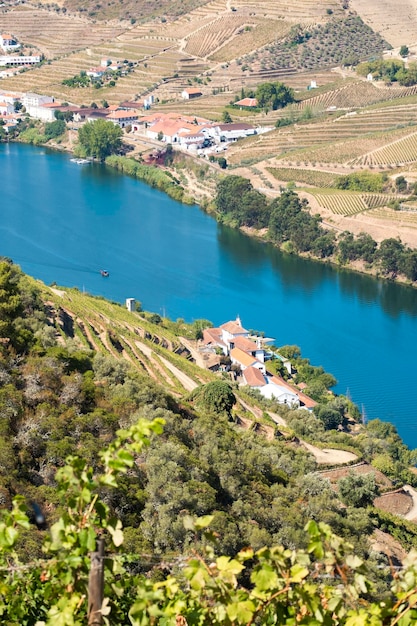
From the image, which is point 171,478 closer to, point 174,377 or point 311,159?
point 174,377

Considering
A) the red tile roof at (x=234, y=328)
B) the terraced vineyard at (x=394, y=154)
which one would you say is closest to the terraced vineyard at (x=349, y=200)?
the terraced vineyard at (x=394, y=154)

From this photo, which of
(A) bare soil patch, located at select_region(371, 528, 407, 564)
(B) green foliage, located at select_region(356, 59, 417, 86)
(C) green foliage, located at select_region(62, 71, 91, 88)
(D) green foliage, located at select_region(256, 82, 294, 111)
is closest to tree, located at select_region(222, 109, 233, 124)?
(D) green foliage, located at select_region(256, 82, 294, 111)

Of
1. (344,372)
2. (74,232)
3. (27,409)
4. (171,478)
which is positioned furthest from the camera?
(74,232)

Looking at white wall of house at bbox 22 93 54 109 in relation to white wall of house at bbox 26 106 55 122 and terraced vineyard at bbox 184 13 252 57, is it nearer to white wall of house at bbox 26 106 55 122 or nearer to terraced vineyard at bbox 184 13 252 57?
white wall of house at bbox 26 106 55 122

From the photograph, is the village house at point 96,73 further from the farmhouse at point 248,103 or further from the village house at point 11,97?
the farmhouse at point 248,103

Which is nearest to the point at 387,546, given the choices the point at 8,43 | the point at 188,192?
the point at 188,192

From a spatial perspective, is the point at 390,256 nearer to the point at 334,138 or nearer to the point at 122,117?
the point at 334,138

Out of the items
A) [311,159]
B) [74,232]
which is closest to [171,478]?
[74,232]
